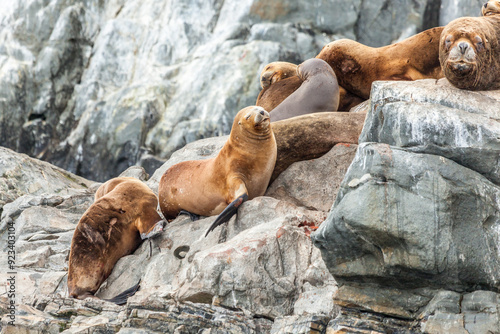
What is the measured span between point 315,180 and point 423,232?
310cm

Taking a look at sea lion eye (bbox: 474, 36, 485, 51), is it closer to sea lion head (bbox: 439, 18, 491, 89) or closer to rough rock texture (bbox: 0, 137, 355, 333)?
sea lion head (bbox: 439, 18, 491, 89)

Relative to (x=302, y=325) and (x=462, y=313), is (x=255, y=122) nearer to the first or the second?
(x=302, y=325)

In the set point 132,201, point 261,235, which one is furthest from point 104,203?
point 261,235

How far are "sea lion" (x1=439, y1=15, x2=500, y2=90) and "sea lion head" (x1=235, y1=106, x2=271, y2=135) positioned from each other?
212 centimetres

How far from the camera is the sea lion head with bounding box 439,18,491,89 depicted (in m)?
6.00

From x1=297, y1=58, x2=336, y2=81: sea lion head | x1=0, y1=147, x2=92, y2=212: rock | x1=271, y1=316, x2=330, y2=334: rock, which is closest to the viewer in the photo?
x1=271, y1=316, x2=330, y2=334: rock

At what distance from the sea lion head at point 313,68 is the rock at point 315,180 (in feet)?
6.06

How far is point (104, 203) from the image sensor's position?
8.20m

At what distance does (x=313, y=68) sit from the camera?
9516 millimetres

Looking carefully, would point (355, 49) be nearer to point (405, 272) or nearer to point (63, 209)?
point (63, 209)

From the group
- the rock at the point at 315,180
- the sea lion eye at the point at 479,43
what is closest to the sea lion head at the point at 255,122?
the rock at the point at 315,180

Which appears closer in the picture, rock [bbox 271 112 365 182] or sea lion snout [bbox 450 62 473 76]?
sea lion snout [bbox 450 62 473 76]

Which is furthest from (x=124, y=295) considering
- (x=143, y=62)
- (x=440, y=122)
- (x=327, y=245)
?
(x=143, y=62)

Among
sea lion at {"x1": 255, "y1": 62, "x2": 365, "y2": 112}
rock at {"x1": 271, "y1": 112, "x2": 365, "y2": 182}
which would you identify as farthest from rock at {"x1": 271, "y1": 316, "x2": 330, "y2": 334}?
sea lion at {"x1": 255, "y1": 62, "x2": 365, "y2": 112}
